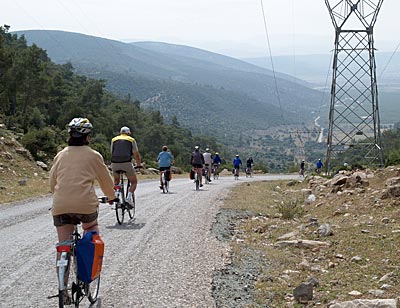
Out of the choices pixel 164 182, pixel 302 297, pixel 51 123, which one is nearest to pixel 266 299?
pixel 302 297

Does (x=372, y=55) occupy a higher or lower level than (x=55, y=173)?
higher

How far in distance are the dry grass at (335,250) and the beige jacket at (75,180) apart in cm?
267

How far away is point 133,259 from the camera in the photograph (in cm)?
919

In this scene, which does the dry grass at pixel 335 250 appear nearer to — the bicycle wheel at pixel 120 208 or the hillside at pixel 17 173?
the bicycle wheel at pixel 120 208

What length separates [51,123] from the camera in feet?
196

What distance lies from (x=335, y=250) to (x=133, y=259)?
360cm

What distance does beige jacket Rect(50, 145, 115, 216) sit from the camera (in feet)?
20.0

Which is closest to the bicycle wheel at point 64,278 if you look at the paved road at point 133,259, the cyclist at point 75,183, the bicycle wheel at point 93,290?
the cyclist at point 75,183

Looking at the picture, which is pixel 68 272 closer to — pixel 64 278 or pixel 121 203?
pixel 64 278

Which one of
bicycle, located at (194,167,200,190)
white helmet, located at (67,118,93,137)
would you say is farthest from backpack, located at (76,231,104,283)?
bicycle, located at (194,167,200,190)

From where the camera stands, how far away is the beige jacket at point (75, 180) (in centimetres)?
609

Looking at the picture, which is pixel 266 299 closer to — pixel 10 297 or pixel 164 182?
pixel 10 297

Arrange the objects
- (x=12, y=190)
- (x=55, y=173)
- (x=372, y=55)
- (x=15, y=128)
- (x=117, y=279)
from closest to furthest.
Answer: (x=55, y=173) < (x=117, y=279) < (x=12, y=190) < (x=372, y=55) < (x=15, y=128)

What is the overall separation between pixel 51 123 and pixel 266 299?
5483cm
